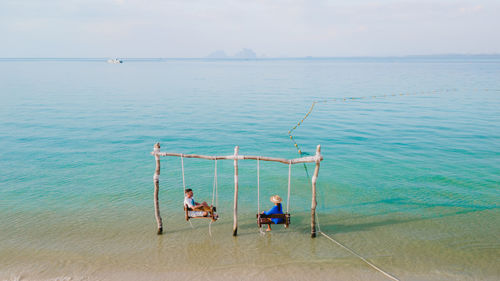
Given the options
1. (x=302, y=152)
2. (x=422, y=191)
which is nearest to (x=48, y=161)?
(x=302, y=152)

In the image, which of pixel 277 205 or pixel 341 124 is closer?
pixel 277 205

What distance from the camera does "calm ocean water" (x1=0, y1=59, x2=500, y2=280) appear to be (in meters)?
10.4

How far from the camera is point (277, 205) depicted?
451 inches

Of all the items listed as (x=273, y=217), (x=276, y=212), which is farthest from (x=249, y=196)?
(x=273, y=217)

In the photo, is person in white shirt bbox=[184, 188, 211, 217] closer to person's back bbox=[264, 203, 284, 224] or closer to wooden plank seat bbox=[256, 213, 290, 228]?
wooden plank seat bbox=[256, 213, 290, 228]

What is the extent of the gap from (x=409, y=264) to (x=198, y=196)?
9155 mm

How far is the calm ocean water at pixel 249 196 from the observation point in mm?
10367

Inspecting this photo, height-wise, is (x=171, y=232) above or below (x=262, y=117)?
below

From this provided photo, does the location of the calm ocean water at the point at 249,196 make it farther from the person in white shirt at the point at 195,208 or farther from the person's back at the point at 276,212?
the person in white shirt at the point at 195,208

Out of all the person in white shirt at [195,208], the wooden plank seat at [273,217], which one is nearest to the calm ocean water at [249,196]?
the wooden plank seat at [273,217]

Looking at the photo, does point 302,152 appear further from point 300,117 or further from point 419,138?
point 300,117

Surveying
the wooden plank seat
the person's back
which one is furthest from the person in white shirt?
the person's back

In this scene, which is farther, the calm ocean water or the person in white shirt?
the person in white shirt

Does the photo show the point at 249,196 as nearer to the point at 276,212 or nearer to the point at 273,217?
the point at 276,212
